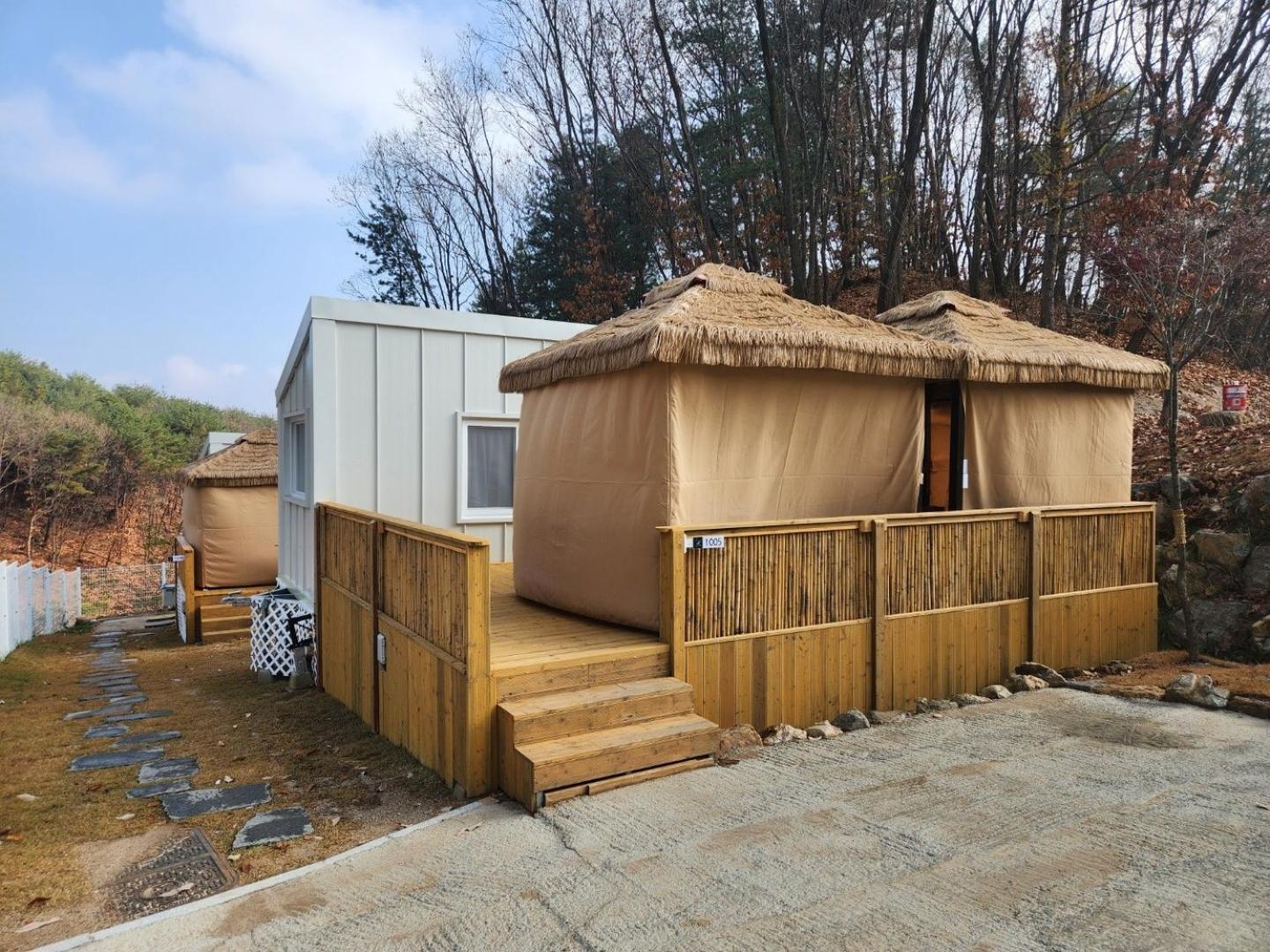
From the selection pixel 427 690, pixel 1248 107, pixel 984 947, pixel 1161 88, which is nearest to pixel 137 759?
pixel 427 690

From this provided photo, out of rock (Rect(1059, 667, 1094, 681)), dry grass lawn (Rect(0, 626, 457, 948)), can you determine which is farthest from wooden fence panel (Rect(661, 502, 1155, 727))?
dry grass lawn (Rect(0, 626, 457, 948))

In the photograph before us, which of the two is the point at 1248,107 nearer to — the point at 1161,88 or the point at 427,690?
the point at 1161,88

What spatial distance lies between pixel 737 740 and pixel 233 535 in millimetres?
10862

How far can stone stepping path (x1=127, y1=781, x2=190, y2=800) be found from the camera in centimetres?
449

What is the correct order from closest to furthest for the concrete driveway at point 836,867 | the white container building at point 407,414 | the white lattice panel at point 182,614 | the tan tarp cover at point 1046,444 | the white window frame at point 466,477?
Result: the concrete driveway at point 836,867, the tan tarp cover at point 1046,444, the white container building at point 407,414, the white window frame at point 466,477, the white lattice panel at point 182,614

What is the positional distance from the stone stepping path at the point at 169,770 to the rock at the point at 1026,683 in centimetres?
560

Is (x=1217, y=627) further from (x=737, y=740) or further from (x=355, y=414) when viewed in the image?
(x=355, y=414)

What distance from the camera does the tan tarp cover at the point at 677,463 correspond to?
16.7ft

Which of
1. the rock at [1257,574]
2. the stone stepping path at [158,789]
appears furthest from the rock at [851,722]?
the rock at [1257,574]

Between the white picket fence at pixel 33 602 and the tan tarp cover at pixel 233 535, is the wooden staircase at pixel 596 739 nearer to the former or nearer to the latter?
the white picket fence at pixel 33 602

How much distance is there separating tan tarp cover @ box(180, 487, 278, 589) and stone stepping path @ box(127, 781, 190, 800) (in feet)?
28.6

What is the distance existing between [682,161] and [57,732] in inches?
624

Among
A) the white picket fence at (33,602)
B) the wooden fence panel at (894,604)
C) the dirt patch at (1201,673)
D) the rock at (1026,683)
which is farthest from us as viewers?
the white picket fence at (33,602)

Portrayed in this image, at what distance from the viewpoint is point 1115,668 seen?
20.5 feet
